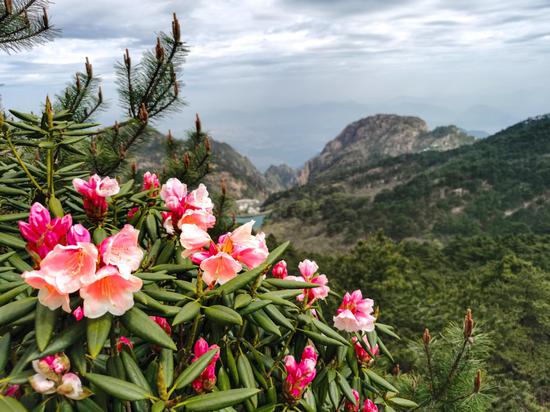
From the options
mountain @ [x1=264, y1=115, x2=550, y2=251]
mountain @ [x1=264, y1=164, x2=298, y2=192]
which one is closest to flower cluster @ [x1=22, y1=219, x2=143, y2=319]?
mountain @ [x1=264, y1=115, x2=550, y2=251]

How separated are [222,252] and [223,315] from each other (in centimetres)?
18

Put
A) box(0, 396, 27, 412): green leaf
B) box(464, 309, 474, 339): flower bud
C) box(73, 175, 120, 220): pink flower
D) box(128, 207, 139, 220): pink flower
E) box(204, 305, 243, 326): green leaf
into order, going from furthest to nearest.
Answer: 1. box(464, 309, 474, 339): flower bud
2. box(128, 207, 139, 220): pink flower
3. box(73, 175, 120, 220): pink flower
4. box(204, 305, 243, 326): green leaf
5. box(0, 396, 27, 412): green leaf

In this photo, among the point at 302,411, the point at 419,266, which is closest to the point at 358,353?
the point at 302,411

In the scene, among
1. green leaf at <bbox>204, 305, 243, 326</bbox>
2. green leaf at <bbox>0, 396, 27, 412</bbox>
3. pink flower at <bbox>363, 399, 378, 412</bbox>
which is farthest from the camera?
pink flower at <bbox>363, 399, 378, 412</bbox>

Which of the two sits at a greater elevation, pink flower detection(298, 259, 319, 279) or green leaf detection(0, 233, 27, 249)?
green leaf detection(0, 233, 27, 249)

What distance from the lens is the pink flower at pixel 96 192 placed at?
1.08m

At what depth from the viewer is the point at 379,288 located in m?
12.6

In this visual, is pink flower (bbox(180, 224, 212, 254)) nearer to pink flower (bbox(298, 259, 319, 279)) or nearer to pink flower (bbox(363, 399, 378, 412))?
pink flower (bbox(298, 259, 319, 279))

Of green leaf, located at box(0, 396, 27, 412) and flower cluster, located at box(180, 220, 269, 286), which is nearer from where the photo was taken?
green leaf, located at box(0, 396, 27, 412)

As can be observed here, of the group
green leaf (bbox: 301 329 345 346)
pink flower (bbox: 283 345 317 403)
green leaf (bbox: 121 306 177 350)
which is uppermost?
green leaf (bbox: 121 306 177 350)

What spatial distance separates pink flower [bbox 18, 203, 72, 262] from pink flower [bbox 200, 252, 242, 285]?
0.36 meters

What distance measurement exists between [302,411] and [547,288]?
16575mm

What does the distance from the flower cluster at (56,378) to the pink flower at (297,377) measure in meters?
0.62

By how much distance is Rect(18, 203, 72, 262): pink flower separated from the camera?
36.0 inches
